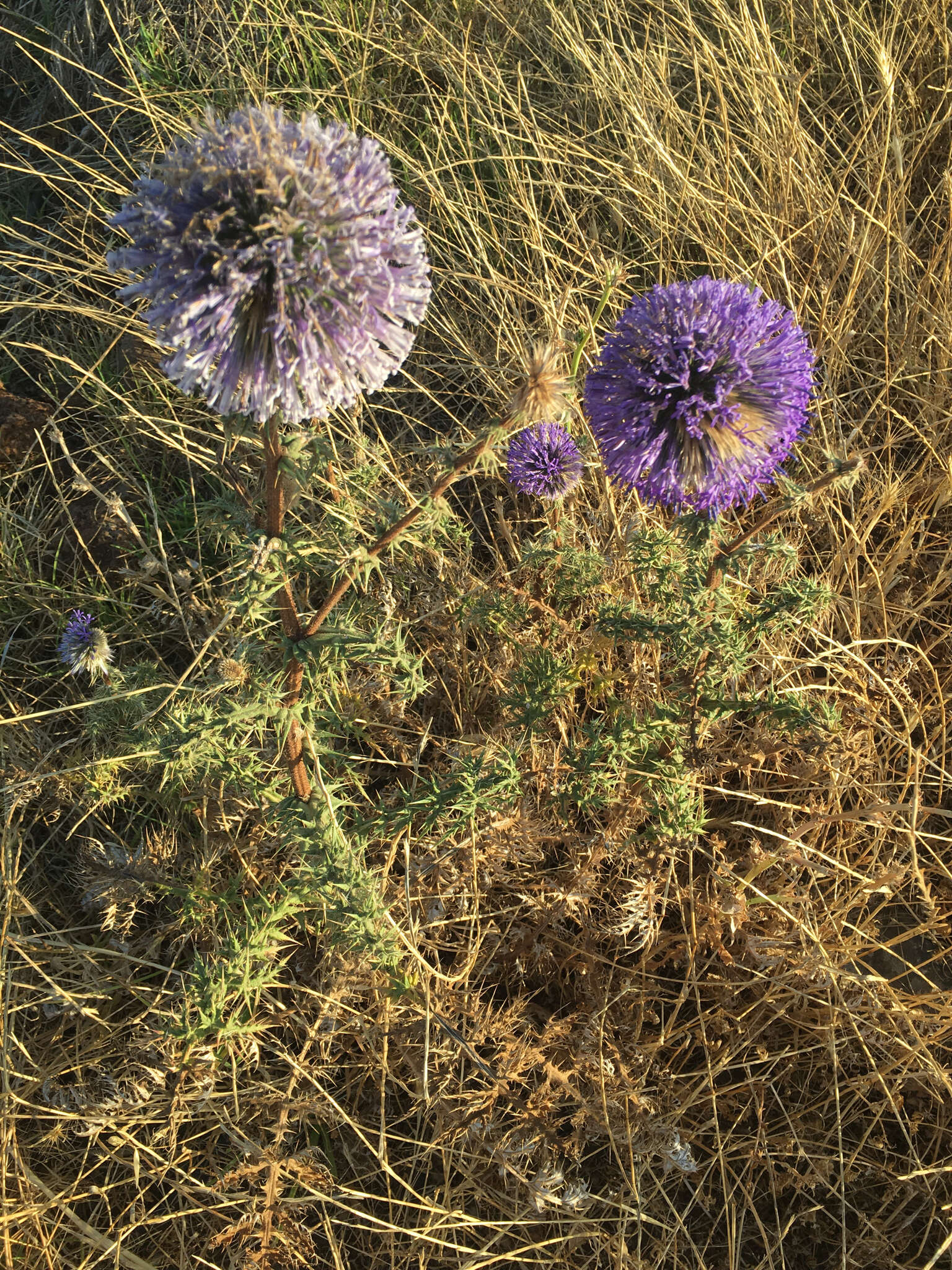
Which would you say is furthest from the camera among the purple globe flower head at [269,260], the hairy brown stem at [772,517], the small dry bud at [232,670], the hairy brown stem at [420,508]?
the small dry bud at [232,670]

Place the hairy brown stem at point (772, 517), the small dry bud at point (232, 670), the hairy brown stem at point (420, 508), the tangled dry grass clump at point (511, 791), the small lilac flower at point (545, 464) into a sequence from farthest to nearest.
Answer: the small lilac flower at point (545, 464) < the tangled dry grass clump at point (511, 791) < the small dry bud at point (232, 670) < the hairy brown stem at point (772, 517) < the hairy brown stem at point (420, 508)

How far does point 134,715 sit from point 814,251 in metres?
2.72

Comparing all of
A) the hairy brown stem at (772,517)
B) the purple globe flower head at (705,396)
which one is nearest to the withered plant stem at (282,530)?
the purple globe flower head at (705,396)

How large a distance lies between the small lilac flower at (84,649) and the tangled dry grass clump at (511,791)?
0.51 ft

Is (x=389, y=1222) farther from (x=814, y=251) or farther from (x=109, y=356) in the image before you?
(x=814, y=251)

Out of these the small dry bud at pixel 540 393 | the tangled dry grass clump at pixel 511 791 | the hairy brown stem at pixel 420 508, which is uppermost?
the small dry bud at pixel 540 393

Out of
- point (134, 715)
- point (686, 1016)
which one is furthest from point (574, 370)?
point (686, 1016)

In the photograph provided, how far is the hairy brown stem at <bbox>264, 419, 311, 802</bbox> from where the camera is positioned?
5.10 ft

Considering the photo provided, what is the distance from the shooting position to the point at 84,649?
256 cm

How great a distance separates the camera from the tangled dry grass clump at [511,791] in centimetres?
226

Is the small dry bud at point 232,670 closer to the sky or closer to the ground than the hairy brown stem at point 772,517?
closer to the ground

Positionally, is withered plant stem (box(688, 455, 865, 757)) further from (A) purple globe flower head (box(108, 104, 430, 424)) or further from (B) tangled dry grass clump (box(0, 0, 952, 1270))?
(A) purple globe flower head (box(108, 104, 430, 424))

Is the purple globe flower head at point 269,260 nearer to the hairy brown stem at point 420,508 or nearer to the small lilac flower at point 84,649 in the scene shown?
the hairy brown stem at point 420,508

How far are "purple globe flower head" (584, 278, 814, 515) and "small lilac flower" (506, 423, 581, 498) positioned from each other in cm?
56
